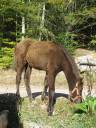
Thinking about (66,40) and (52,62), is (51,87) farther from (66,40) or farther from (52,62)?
(66,40)

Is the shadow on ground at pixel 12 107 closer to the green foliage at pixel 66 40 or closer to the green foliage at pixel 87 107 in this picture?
the green foliage at pixel 87 107

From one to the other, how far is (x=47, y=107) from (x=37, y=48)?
1.63 metres

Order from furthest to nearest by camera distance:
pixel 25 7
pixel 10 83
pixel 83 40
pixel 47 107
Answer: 1. pixel 83 40
2. pixel 25 7
3. pixel 10 83
4. pixel 47 107

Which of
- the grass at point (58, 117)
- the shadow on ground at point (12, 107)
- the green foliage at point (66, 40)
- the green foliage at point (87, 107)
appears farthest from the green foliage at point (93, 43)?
the green foliage at point (87, 107)

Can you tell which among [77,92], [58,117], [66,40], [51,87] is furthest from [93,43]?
[58,117]

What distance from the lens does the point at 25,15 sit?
22.7m

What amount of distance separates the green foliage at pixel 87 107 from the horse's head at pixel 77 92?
25 centimetres

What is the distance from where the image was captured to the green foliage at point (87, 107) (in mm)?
11281

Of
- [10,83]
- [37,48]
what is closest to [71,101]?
[37,48]

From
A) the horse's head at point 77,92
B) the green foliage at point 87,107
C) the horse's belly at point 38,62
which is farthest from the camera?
the horse's belly at point 38,62

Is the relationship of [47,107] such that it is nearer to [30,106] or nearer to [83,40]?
[30,106]

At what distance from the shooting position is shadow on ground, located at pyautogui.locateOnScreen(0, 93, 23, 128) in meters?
11.1

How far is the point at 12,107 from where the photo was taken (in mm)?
12398

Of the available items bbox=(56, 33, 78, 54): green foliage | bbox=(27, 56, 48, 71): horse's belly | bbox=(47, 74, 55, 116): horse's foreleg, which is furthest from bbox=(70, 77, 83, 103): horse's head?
bbox=(56, 33, 78, 54): green foliage
